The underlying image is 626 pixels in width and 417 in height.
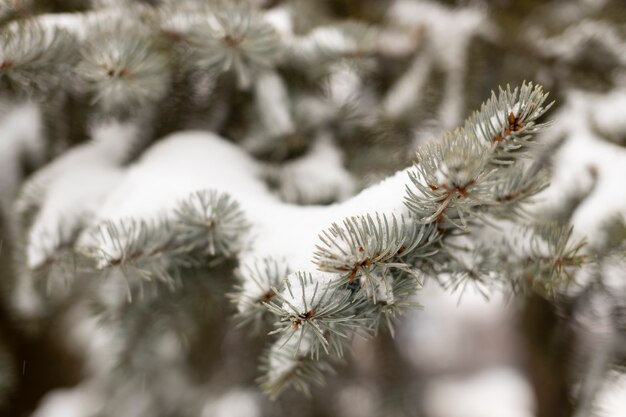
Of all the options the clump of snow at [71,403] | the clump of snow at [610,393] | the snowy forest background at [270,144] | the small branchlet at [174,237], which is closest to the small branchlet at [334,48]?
the snowy forest background at [270,144]

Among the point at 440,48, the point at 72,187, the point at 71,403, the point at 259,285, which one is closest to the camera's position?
the point at 259,285

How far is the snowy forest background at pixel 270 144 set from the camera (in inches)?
28.5

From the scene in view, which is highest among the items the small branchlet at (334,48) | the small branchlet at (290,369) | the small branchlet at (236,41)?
the small branchlet at (334,48)

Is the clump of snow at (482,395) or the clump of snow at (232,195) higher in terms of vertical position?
the clump of snow at (232,195)

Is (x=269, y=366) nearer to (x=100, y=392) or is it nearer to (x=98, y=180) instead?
(x=98, y=180)

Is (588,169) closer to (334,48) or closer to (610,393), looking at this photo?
(610,393)

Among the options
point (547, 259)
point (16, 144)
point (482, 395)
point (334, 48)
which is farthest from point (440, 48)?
point (482, 395)

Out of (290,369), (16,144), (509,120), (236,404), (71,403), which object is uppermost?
(509,120)

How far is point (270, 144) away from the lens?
34.0 inches

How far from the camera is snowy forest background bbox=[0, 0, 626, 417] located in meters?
0.72

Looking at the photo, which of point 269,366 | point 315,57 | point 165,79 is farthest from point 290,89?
point 269,366

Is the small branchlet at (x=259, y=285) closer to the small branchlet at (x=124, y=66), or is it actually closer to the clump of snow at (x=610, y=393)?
the small branchlet at (x=124, y=66)

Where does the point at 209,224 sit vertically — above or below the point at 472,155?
below

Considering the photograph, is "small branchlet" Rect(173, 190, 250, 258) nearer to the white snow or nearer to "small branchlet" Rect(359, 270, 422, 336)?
"small branchlet" Rect(359, 270, 422, 336)
